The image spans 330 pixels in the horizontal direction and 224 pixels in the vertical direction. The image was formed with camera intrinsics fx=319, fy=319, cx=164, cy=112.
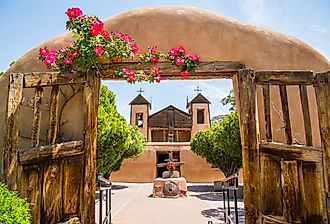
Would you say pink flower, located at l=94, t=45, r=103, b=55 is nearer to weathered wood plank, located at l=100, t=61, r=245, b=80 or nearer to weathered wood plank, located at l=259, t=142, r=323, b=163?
weathered wood plank, located at l=100, t=61, r=245, b=80

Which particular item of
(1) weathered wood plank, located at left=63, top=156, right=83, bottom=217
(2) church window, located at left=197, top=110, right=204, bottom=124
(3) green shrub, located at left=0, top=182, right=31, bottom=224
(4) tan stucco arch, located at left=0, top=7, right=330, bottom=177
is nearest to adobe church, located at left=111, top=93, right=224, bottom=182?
(2) church window, located at left=197, top=110, right=204, bottom=124

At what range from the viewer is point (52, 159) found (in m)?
3.47

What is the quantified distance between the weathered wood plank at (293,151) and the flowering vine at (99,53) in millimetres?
1271

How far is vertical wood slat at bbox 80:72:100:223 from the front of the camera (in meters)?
3.53

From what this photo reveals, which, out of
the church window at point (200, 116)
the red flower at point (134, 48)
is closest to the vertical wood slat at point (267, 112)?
the red flower at point (134, 48)

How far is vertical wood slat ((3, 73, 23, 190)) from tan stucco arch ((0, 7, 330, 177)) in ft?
2.27

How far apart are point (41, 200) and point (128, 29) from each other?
2.27 m

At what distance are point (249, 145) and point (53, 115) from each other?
7.21ft

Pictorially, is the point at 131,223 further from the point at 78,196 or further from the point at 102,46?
the point at 102,46

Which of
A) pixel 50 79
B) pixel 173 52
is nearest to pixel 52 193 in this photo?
pixel 50 79

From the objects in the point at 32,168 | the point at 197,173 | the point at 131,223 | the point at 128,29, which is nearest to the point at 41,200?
the point at 32,168

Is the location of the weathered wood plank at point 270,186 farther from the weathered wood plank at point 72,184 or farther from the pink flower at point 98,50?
the pink flower at point 98,50

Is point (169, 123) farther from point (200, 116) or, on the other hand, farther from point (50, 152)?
point (50, 152)

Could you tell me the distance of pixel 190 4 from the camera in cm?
440
